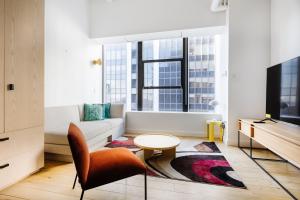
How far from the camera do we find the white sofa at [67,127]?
2.26m

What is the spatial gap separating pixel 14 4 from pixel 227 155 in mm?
3330

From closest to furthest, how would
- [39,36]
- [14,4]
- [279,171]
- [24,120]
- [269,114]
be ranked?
[14,4] → [24,120] → [39,36] → [279,171] → [269,114]

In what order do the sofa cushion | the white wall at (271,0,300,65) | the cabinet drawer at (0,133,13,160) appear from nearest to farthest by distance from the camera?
1. the cabinet drawer at (0,133,13,160)
2. the white wall at (271,0,300,65)
3. the sofa cushion

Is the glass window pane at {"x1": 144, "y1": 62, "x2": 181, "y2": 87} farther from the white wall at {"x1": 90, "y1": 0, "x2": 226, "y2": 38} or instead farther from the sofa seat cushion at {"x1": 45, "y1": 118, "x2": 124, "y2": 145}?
the sofa seat cushion at {"x1": 45, "y1": 118, "x2": 124, "y2": 145}

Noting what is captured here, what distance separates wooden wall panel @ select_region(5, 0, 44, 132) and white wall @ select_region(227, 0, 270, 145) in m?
3.03

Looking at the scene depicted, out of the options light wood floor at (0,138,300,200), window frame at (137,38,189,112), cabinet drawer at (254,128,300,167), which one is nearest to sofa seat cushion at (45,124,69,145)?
light wood floor at (0,138,300,200)

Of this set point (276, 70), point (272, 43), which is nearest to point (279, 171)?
point (276, 70)

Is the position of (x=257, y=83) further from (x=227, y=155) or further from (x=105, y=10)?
(x=105, y=10)

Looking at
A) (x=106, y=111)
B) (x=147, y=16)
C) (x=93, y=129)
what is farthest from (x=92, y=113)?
(x=147, y=16)

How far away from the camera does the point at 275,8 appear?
275 cm

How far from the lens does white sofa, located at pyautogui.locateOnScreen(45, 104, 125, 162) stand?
89.0 inches

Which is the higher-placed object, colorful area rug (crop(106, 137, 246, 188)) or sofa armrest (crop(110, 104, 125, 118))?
sofa armrest (crop(110, 104, 125, 118))

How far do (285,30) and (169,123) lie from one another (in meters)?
2.68

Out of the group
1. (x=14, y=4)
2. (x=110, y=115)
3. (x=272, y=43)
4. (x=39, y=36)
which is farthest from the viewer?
(x=110, y=115)
